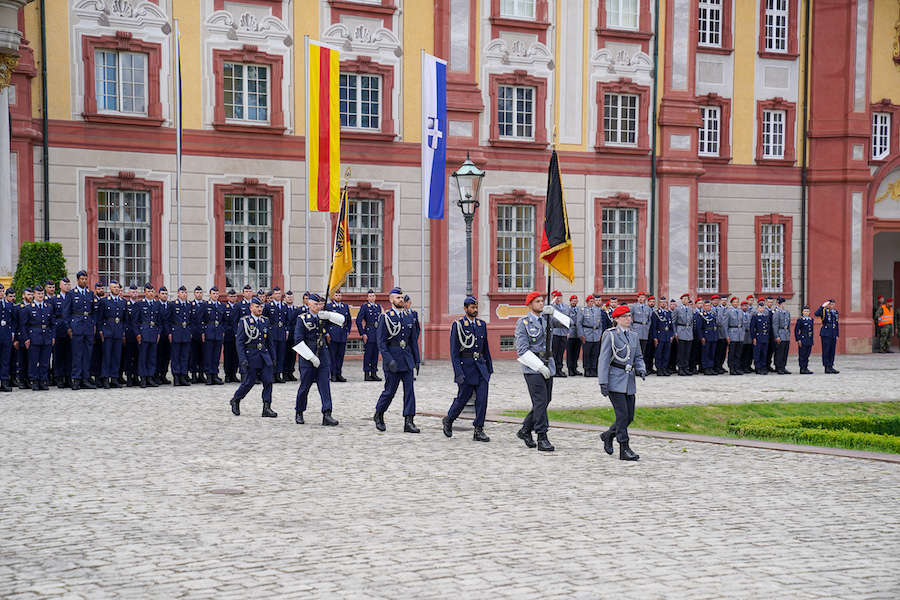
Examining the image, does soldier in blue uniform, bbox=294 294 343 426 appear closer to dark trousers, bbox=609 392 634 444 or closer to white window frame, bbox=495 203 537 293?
dark trousers, bbox=609 392 634 444

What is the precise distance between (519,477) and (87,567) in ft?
16.3

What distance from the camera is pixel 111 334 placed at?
20.6m

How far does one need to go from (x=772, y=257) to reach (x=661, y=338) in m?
10.1

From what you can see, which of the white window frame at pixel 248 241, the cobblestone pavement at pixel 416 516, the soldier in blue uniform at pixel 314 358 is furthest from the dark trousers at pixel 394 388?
the white window frame at pixel 248 241

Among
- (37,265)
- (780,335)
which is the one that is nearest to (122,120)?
(37,265)

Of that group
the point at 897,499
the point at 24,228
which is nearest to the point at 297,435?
the point at 897,499

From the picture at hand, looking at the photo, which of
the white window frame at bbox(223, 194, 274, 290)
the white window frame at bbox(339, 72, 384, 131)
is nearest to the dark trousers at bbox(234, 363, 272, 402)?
the white window frame at bbox(223, 194, 274, 290)

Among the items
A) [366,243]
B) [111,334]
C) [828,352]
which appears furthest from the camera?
[366,243]

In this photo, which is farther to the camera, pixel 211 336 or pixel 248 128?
pixel 248 128

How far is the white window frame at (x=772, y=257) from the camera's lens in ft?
112

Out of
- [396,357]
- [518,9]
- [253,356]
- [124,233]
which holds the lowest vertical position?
[253,356]

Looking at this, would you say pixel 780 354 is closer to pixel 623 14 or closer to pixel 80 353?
pixel 623 14

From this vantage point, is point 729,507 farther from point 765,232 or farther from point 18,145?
point 765,232

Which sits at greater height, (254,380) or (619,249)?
(619,249)
